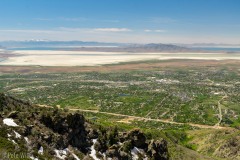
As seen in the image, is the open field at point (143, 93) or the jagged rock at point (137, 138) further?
the open field at point (143, 93)

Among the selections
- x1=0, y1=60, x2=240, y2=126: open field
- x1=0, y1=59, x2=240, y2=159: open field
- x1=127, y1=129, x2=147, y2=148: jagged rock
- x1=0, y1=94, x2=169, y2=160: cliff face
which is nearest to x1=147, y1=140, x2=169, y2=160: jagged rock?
x1=0, y1=94, x2=169, y2=160: cliff face

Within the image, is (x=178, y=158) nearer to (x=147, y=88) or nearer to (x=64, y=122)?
(x=64, y=122)

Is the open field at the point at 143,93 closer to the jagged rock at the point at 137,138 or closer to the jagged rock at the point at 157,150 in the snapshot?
the jagged rock at the point at 157,150

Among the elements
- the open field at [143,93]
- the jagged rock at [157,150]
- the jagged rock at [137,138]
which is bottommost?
the open field at [143,93]

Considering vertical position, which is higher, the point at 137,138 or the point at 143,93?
the point at 137,138

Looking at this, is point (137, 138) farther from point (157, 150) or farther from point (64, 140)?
point (64, 140)

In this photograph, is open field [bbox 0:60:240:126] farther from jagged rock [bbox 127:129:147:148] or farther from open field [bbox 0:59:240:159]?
jagged rock [bbox 127:129:147:148]

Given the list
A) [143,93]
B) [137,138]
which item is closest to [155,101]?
[143,93]

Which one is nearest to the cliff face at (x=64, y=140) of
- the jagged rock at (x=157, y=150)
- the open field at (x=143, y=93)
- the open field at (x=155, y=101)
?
the jagged rock at (x=157, y=150)
